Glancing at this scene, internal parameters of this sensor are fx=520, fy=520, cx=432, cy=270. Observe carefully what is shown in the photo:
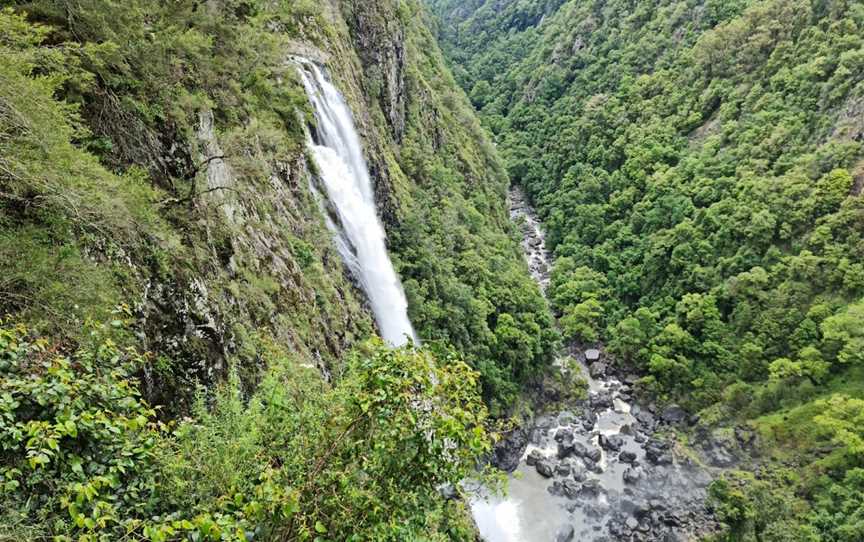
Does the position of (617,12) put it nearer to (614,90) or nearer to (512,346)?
(614,90)

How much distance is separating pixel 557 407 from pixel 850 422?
55.9ft

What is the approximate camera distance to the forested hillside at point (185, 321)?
4.54m

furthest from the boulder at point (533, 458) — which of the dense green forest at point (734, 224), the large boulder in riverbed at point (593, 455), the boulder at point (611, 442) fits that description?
the dense green forest at point (734, 224)

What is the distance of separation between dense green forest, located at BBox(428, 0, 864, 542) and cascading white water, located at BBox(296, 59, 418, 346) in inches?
826

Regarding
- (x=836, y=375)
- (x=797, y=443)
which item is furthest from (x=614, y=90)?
(x=797, y=443)

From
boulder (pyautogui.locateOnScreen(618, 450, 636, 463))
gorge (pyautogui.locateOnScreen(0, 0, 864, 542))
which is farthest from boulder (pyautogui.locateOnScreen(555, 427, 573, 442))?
boulder (pyautogui.locateOnScreen(618, 450, 636, 463))

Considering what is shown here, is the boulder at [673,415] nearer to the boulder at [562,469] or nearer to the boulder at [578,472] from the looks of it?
the boulder at [578,472]

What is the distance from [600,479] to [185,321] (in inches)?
1184

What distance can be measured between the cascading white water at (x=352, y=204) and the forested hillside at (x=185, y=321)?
5.67 ft

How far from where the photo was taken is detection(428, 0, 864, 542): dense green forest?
106ft

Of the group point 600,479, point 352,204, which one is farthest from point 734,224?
point 352,204

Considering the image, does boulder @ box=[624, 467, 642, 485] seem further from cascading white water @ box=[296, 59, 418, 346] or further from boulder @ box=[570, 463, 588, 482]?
cascading white water @ box=[296, 59, 418, 346]

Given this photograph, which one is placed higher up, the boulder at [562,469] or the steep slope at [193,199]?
the steep slope at [193,199]

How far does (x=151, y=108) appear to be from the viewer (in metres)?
10.1
